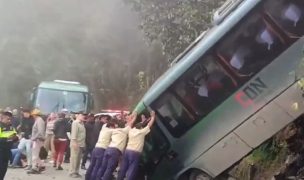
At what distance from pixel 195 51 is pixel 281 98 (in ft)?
5.54

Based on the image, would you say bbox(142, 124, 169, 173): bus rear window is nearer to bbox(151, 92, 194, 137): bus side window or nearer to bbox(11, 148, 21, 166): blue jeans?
bbox(151, 92, 194, 137): bus side window

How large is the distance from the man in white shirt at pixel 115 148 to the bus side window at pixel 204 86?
1.13 m

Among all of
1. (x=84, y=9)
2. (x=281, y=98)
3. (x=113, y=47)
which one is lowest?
(x=281, y=98)

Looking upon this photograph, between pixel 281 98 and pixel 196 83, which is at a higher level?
pixel 196 83

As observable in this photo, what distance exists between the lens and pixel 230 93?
10.1 metres

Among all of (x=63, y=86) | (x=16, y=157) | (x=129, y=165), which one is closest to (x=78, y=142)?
(x=16, y=157)

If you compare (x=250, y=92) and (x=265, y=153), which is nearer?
(x=250, y=92)

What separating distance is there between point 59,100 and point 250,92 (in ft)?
41.4

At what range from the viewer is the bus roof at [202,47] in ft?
32.8

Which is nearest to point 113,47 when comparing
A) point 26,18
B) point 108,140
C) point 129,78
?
point 129,78

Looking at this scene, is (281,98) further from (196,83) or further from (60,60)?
(60,60)

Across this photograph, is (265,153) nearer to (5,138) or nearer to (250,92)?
(250,92)

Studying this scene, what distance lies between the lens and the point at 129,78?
36.8 m

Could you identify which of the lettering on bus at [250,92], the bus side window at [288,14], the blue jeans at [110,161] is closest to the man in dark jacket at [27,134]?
the blue jeans at [110,161]
